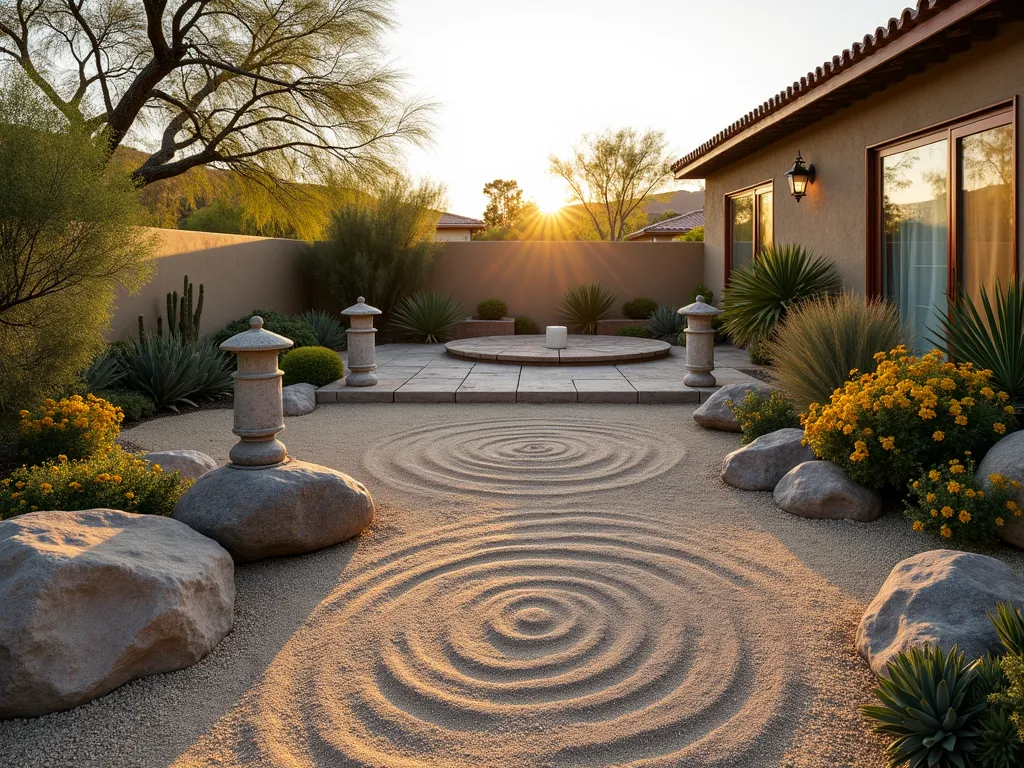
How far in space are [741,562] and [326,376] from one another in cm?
636

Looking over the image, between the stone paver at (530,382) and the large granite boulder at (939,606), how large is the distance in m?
5.41

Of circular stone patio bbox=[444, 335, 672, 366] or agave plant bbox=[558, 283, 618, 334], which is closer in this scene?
circular stone patio bbox=[444, 335, 672, 366]

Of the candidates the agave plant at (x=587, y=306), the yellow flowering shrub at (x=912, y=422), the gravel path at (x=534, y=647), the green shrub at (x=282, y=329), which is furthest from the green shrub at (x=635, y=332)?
the yellow flowering shrub at (x=912, y=422)

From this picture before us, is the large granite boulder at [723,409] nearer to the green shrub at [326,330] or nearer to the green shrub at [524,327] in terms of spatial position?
the green shrub at [326,330]

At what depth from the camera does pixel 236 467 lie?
14.0 feet

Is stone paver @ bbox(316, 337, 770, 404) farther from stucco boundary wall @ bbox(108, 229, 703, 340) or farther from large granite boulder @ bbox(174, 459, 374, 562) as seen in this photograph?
stucco boundary wall @ bbox(108, 229, 703, 340)

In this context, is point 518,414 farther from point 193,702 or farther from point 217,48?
point 217,48

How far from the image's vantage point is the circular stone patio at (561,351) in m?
11.2

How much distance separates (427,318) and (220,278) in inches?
153

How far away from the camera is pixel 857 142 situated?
28.1 feet

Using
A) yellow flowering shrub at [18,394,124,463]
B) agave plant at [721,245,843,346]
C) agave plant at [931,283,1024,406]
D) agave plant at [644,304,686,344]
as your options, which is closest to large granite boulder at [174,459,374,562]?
yellow flowering shrub at [18,394,124,463]

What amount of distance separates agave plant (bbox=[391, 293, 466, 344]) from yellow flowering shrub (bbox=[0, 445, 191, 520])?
33.1 ft

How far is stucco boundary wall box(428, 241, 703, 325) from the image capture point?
16.3 meters

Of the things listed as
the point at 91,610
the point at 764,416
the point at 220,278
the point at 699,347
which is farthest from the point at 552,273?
the point at 91,610
